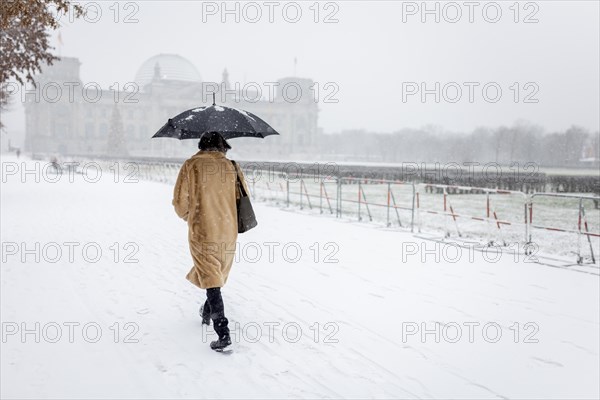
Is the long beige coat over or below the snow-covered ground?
over

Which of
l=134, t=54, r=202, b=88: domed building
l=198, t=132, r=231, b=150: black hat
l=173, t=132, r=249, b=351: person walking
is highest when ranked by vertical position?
l=134, t=54, r=202, b=88: domed building

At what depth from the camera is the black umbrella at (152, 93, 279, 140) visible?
197 inches

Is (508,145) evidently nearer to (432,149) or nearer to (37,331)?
(432,149)

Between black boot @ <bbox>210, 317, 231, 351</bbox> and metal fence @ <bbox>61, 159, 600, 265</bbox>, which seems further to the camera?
metal fence @ <bbox>61, 159, 600, 265</bbox>

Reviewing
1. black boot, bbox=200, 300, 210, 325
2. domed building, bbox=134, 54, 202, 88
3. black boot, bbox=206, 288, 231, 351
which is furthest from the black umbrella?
domed building, bbox=134, 54, 202, 88

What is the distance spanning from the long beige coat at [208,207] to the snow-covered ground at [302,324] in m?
0.79

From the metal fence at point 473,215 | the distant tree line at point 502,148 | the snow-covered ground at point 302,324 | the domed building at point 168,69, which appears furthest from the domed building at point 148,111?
the snow-covered ground at point 302,324

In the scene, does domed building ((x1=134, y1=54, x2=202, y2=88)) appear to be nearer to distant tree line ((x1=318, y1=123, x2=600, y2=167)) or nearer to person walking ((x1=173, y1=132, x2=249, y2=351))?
distant tree line ((x1=318, y1=123, x2=600, y2=167))

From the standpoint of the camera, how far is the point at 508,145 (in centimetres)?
9644

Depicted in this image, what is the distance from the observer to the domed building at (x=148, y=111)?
326 feet

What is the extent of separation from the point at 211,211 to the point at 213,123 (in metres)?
0.80

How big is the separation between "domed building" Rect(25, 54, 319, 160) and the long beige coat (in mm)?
86869

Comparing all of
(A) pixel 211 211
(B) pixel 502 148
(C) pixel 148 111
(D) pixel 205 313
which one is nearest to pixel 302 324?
(D) pixel 205 313

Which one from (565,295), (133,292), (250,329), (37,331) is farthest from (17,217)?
(565,295)
